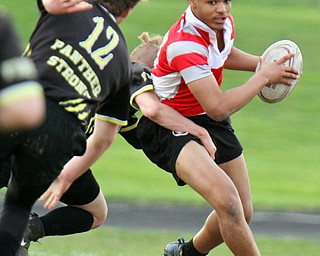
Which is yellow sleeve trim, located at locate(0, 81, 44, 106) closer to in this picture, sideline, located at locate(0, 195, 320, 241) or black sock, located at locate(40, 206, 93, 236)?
black sock, located at locate(40, 206, 93, 236)

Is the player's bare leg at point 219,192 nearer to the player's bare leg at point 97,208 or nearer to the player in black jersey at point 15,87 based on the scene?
the player's bare leg at point 97,208

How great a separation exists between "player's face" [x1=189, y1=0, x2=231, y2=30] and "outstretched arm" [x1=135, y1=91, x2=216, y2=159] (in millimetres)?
601

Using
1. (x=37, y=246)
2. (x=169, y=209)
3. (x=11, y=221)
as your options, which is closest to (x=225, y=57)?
(x=11, y=221)

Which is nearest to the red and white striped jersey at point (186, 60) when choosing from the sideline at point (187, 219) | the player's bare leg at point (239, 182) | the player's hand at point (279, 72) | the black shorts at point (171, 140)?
the black shorts at point (171, 140)

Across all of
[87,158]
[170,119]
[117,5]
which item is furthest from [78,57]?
[170,119]

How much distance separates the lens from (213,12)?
6348 millimetres

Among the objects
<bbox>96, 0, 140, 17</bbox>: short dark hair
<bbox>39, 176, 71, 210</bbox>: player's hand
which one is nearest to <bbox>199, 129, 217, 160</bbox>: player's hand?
<bbox>39, 176, 71, 210</bbox>: player's hand

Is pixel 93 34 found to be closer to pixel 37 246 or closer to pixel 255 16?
pixel 37 246

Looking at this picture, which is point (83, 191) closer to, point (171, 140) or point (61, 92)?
point (171, 140)

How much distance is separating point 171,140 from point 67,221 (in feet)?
2.78

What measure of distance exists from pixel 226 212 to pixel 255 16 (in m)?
23.2

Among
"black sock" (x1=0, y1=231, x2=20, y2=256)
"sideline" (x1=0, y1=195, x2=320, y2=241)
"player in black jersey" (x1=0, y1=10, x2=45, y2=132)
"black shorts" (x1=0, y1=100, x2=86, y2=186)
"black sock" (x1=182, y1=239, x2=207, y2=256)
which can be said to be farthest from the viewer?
"sideline" (x1=0, y1=195, x2=320, y2=241)

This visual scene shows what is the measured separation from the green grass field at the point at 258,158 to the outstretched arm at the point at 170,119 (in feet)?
6.61

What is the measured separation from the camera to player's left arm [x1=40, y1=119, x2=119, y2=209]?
5629 millimetres
